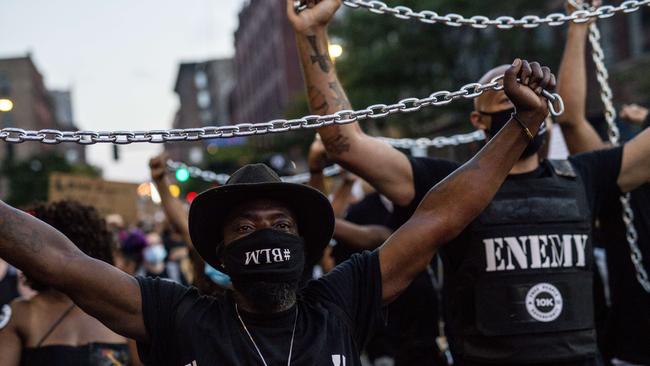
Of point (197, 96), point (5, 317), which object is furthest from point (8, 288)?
point (197, 96)

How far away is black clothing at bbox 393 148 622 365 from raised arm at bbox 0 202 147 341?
1521mm

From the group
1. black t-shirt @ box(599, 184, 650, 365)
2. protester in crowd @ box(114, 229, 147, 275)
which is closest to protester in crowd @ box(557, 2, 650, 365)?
black t-shirt @ box(599, 184, 650, 365)

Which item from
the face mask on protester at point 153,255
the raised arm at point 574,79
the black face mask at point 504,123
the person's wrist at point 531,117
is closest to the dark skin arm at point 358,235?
the raised arm at point 574,79

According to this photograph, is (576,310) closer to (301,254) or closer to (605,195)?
(605,195)

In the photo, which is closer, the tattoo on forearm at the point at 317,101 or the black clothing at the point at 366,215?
the tattoo on forearm at the point at 317,101

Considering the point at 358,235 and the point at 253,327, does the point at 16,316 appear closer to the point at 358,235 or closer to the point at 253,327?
the point at 253,327

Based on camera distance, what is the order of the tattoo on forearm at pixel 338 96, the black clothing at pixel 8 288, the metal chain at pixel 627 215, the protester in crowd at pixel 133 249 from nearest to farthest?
the tattoo on forearm at pixel 338 96
the metal chain at pixel 627 215
the black clothing at pixel 8 288
the protester in crowd at pixel 133 249

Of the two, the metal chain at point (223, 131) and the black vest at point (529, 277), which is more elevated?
the metal chain at point (223, 131)

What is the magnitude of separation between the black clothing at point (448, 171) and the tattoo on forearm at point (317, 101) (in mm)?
511

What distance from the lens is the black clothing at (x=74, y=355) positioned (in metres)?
3.47

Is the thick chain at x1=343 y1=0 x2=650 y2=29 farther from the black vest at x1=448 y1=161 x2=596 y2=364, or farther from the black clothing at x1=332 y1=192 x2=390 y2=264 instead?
the black clothing at x1=332 y1=192 x2=390 y2=264

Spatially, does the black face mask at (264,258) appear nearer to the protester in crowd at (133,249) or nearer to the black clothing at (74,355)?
the black clothing at (74,355)

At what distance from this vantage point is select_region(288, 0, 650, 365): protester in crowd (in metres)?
3.45

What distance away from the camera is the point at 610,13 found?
11.3 feet
